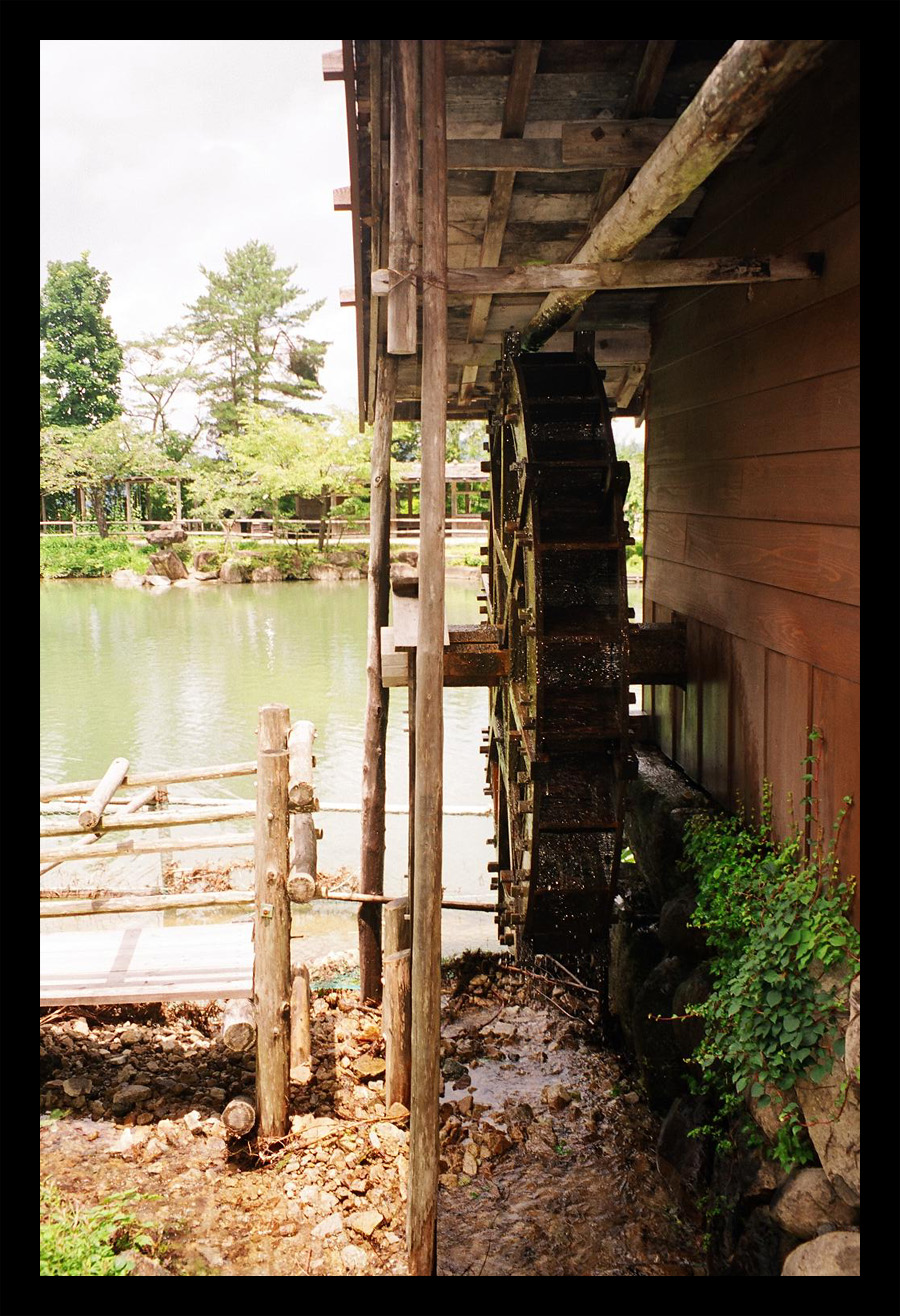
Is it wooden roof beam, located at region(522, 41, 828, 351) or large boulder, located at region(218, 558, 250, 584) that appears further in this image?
large boulder, located at region(218, 558, 250, 584)

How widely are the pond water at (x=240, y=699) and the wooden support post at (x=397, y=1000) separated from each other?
271 centimetres

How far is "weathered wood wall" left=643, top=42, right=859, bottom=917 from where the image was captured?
3441 mm

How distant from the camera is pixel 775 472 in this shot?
13.5 feet

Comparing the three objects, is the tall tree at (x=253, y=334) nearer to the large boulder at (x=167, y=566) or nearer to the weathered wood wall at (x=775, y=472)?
the large boulder at (x=167, y=566)

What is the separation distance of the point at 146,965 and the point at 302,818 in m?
1.11

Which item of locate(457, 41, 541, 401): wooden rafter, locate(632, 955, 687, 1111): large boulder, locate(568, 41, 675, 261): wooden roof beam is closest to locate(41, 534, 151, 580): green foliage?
locate(457, 41, 541, 401): wooden rafter

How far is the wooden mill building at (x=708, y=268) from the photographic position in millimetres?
3398

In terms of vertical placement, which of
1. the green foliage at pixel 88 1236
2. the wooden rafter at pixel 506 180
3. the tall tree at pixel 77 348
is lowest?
the green foliage at pixel 88 1236

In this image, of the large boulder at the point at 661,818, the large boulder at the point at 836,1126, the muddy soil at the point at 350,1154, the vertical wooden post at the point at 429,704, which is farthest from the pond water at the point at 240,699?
the large boulder at the point at 836,1126

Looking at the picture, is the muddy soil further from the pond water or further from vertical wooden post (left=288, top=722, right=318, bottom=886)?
the pond water

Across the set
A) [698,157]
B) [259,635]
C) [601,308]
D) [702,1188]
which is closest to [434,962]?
[702,1188]

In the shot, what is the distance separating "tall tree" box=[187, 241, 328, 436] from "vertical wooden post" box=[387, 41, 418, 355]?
3160cm
